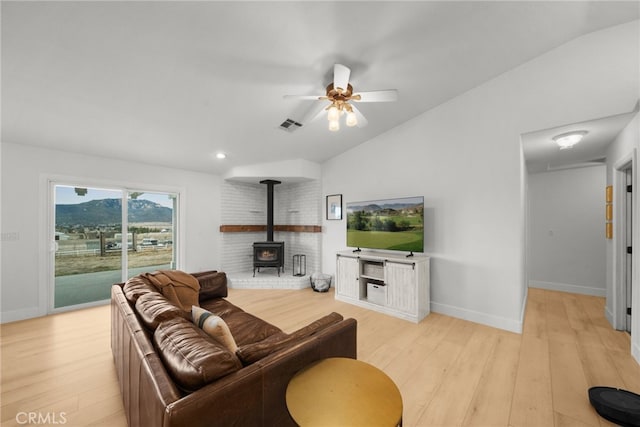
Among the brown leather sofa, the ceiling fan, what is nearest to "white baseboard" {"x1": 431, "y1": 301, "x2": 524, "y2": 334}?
the brown leather sofa

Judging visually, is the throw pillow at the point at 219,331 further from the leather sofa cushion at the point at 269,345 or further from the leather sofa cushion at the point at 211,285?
the leather sofa cushion at the point at 211,285

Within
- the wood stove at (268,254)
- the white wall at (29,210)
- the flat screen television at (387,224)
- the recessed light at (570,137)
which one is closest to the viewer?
the recessed light at (570,137)

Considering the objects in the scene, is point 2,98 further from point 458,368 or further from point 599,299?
point 599,299

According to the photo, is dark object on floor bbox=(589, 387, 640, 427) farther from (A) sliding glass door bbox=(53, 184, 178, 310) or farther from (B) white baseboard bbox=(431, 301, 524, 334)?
(A) sliding glass door bbox=(53, 184, 178, 310)

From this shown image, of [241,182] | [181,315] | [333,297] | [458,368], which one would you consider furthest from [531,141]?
[241,182]

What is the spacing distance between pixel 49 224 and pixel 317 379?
448 cm

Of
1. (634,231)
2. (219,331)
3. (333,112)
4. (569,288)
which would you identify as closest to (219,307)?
(219,331)

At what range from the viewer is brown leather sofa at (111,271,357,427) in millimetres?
909

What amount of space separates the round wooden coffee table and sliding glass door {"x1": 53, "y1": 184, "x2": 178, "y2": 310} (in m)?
4.33

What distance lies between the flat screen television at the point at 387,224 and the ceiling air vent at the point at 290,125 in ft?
5.14

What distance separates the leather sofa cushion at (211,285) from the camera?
2.87 meters

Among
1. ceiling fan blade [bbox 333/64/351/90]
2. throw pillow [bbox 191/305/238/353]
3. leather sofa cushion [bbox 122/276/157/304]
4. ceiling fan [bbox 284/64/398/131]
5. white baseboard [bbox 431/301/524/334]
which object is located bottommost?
white baseboard [bbox 431/301/524/334]

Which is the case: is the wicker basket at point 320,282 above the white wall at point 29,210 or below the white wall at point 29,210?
below

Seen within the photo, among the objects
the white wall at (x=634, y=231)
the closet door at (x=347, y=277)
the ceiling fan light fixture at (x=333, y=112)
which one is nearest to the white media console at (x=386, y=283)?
the closet door at (x=347, y=277)
